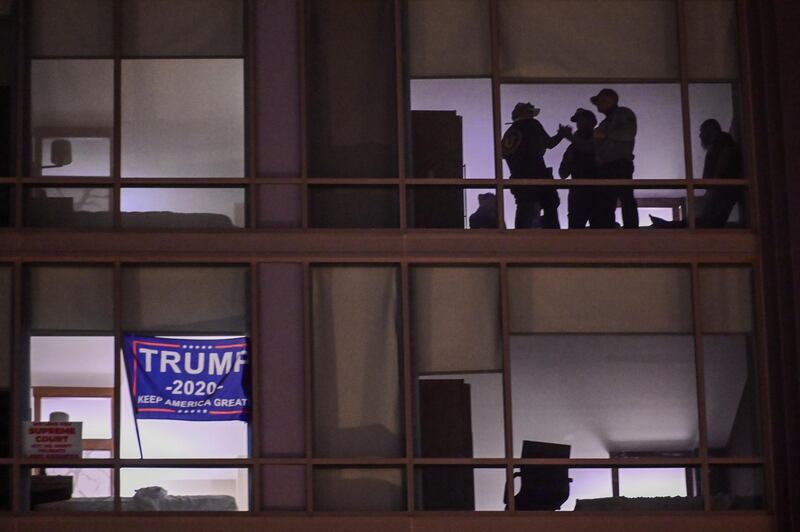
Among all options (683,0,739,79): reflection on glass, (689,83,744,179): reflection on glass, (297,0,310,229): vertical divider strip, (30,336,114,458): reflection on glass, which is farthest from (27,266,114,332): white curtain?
(683,0,739,79): reflection on glass

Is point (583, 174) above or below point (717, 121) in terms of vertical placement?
below

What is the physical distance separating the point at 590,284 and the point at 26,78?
5740mm

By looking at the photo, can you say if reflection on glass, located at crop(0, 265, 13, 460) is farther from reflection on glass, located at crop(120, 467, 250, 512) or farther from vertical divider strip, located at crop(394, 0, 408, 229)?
vertical divider strip, located at crop(394, 0, 408, 229)

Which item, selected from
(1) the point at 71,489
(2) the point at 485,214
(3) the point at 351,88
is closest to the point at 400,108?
(3) the point at 351,88

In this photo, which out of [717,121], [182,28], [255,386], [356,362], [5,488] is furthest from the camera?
[717,121]

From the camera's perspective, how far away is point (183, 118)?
11469 mm

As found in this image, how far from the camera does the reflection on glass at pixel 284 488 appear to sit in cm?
1077

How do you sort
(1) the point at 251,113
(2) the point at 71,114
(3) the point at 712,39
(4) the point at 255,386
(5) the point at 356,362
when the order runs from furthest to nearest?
(3) the point at 712,39 < (2) the point at 71,114 < (1) the point at 251,113 < (5) the point at 356,362 < (4) the point at 255,386

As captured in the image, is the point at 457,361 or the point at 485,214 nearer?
the point at 457,361

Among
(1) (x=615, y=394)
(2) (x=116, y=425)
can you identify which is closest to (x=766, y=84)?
(1) (x=615, y=394)

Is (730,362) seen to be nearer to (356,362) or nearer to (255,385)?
(356,362)

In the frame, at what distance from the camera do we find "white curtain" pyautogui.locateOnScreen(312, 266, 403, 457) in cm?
1092

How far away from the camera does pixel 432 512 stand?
1075 cm

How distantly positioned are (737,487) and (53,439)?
20.7ft
